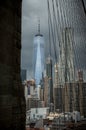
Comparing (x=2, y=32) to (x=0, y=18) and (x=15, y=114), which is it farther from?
(x=15, y=114)

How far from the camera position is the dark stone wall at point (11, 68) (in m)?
8.29

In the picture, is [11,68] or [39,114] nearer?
[11,68]

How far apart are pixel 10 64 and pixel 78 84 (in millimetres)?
52354

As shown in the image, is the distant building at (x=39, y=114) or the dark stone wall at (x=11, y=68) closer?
the dark stone wall at (x=11, y=68)

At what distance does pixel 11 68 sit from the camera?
8766 millimetres

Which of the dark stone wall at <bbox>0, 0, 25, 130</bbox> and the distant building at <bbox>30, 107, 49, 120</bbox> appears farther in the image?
the distant building at <bbox>30, 107, 49, 120</bbox>

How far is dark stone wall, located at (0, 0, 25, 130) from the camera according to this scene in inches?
326

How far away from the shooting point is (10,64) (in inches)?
346

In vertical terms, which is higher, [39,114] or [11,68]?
[11,68]

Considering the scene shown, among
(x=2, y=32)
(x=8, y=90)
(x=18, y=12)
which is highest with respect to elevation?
(x=18, y=12)

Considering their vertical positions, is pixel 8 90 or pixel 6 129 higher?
pixel 8 90

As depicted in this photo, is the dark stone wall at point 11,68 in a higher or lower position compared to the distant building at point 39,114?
higher

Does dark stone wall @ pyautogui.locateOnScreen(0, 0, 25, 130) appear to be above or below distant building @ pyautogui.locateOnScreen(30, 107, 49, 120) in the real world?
above

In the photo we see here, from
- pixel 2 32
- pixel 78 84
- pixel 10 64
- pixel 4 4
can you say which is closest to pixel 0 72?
pixel 10 64
